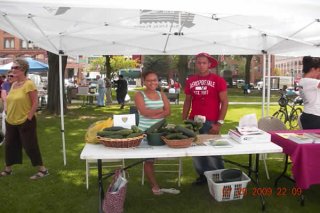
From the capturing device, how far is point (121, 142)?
12.3ft

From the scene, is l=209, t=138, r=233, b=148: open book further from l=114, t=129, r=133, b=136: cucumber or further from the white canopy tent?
the white canopy tent

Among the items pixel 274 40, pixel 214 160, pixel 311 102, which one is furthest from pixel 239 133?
pixel 274 40

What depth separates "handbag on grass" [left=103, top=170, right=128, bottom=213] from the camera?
3941 millimetres

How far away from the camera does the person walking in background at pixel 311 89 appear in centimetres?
→ 495

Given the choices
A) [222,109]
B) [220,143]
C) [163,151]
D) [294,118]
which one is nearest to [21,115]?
[163,151]

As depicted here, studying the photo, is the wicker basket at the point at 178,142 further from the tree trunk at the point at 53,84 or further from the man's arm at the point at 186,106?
the tree trunk at the point at 53,84

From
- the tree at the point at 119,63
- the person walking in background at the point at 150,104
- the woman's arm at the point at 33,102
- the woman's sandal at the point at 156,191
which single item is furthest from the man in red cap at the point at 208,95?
the tree at the point at 119,63

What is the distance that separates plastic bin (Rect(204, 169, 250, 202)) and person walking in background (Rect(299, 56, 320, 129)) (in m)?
1.31

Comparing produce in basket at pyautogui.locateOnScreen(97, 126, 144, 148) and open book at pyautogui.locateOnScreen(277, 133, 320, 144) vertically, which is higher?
produce in basket at pyautogui.locateOnScreen(97, 126, 144, 148)

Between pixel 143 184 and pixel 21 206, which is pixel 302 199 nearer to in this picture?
pixel 143 184

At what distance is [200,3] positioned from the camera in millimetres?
3607

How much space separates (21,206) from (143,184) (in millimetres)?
1660

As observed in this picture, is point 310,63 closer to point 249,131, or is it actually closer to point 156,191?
point 249,131

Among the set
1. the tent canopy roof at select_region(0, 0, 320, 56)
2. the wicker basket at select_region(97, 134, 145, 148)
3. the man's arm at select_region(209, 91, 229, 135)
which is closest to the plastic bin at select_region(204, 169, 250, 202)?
the man's arm at select_region(209, 91, 229, 135)
